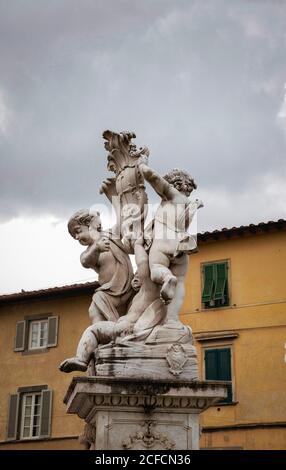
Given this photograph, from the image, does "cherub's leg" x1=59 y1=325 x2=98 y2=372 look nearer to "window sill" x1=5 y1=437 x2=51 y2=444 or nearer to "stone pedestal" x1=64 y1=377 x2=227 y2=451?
"stone pedestal" x1=64 y1=377 x2=227 y2=451

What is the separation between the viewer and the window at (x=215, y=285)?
28484mm

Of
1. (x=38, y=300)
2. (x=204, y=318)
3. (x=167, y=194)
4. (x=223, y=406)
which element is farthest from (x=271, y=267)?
(x=167, y=194)

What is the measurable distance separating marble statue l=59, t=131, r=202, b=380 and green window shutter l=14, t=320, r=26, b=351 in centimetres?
2298

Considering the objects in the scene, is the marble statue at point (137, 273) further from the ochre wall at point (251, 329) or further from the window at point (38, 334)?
the window at point (38, 334)

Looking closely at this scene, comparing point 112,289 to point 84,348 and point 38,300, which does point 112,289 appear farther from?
point 38,300

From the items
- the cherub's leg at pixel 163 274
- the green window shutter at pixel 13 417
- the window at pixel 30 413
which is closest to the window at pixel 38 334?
the window at pixel 30 413

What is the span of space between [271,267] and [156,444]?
21.5m

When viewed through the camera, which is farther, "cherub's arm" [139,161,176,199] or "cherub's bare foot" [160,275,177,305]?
"cherub's arm" [139,161,176,199]

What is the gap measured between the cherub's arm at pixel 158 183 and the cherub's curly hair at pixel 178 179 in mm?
199

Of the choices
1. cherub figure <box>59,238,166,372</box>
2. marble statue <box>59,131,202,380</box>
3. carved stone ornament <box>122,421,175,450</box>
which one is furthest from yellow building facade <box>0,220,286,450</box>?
carved stone ornament <box>122,421,175,450</box>

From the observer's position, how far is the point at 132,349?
7637 millimetres

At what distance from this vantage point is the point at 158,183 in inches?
338

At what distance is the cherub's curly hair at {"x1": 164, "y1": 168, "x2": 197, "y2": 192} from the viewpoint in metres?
8.82
